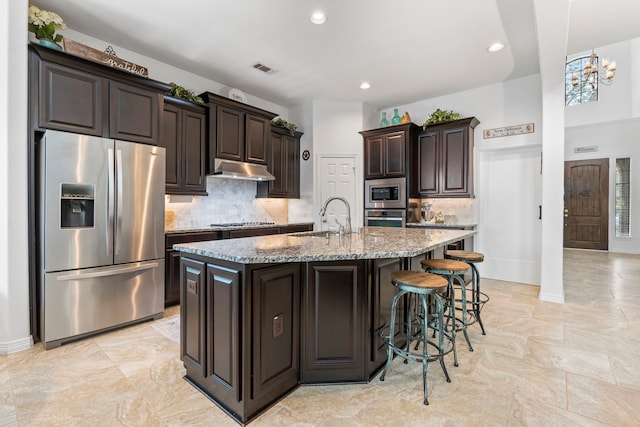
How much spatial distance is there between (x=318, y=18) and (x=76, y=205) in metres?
2.89

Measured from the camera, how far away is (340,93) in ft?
17.1

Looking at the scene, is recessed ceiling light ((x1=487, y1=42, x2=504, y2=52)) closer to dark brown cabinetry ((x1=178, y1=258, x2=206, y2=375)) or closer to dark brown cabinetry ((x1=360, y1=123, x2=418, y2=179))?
dark brown cabinetry ((x1=360, y1=123, x2=418, y2=179))

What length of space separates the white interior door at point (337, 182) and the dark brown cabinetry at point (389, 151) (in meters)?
0.30

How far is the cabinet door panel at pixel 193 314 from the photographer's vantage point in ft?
6.34

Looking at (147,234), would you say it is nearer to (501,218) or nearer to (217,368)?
(217,368)

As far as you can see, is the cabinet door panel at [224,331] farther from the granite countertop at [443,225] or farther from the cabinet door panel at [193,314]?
the granite countertop at [443,225]

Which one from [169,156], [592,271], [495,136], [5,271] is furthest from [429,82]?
[5,271]

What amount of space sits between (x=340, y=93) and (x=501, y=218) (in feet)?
11.1

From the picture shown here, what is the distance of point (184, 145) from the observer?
3.88 metres

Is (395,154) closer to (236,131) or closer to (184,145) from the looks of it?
(236,131)

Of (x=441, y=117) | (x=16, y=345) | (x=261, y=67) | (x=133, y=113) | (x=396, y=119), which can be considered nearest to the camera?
(x=16, y=345)

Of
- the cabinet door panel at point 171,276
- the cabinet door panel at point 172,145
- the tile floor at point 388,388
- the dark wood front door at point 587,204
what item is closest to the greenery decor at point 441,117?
the tile floor at point 388,388

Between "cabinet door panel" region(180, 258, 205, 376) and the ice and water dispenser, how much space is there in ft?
4.39

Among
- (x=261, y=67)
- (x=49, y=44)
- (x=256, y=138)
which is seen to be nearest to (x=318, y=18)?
(x=261, y=67)
